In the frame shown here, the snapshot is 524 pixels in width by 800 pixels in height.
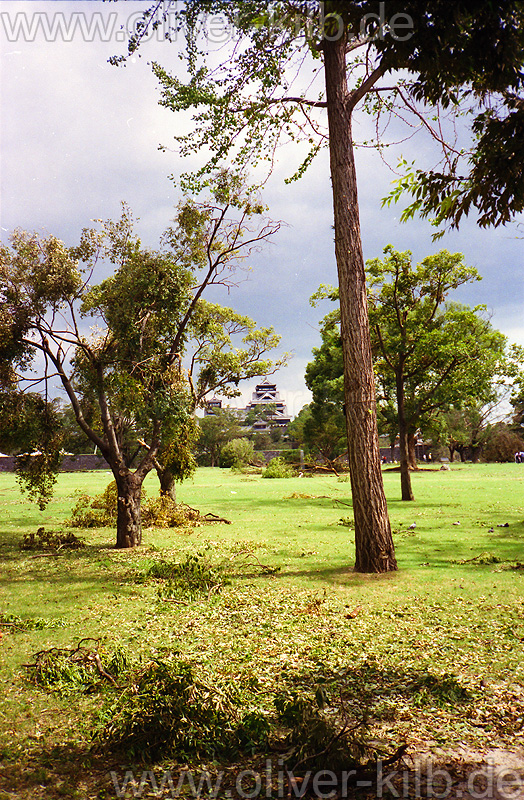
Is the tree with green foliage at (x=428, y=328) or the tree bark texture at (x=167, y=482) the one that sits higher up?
the tree with green foliage at (x=428, y=328)

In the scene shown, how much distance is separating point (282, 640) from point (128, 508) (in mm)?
7205

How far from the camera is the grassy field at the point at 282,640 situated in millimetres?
3732

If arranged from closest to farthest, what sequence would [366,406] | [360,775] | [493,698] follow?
[360,775] < [493,698] < [366,406]

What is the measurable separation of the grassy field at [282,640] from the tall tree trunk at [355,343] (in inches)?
29.0

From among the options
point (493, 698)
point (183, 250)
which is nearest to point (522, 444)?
point (183, 250)

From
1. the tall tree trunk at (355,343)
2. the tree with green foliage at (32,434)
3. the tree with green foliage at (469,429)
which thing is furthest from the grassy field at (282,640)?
the tree with green foliage at (469,429)

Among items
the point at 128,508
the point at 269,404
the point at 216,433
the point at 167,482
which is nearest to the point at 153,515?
the point at 167,482

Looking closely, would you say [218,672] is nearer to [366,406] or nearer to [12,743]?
[12,743]

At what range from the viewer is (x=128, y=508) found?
40.3ft

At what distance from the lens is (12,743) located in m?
3.80

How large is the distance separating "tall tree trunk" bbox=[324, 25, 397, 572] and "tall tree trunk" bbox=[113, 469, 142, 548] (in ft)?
17.6

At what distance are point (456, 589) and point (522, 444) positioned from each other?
60094 millimetres

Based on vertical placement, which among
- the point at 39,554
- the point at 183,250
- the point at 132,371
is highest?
the point at 183,250

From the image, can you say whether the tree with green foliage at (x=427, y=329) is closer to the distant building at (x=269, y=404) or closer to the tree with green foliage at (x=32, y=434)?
the tree with green foliage at (x=32, y=434)
